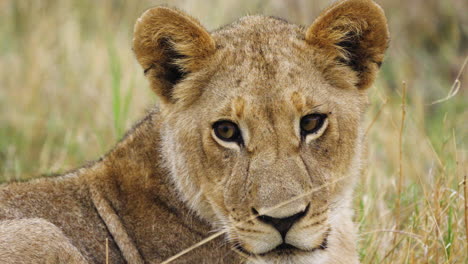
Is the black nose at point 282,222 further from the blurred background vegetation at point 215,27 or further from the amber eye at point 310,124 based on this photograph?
the blurred background vegetation at point 215,27

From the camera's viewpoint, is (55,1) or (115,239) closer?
(115,239)

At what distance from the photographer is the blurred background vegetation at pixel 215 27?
6.05 m

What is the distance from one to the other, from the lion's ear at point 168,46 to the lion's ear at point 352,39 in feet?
2.23

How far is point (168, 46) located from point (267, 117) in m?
0.93

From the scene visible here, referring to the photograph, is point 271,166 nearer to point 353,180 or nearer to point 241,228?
point 241,228

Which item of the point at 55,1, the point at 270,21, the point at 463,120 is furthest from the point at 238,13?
the point at 270,21

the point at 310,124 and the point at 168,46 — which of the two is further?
the point at 168,46

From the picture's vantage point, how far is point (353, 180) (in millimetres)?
5375

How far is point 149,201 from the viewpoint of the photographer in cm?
529

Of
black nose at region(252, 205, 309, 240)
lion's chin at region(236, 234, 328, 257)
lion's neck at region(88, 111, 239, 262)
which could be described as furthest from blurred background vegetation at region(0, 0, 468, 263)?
lion's neck at region(88, 111, 239, 262)

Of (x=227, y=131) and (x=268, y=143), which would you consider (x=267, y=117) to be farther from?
(x=227, y=131)

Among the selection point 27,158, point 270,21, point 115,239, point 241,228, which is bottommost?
point 27,158

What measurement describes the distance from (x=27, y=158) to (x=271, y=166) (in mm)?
5024

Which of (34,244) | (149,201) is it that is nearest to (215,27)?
(149,201)
